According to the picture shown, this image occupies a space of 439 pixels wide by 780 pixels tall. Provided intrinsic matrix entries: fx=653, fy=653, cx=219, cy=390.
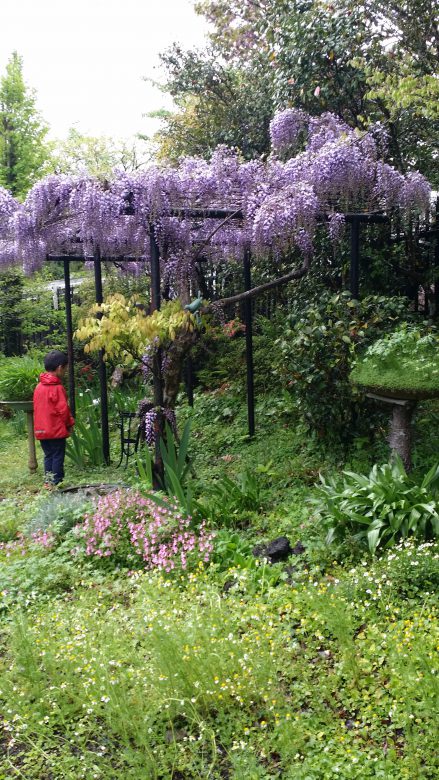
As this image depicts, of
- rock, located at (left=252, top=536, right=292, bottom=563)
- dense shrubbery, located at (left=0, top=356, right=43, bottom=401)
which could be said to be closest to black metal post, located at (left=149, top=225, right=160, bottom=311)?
rock, located at (left=252, top=536, right=292, bottom=563)

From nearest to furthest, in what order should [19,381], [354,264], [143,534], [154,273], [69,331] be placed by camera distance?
[143,534] → [154,273] → [354,264] → [69,331] → [19,381]

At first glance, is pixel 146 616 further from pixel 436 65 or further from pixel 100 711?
pixel 436 65

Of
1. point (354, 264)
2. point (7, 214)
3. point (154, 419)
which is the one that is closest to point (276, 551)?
point (154, 419)

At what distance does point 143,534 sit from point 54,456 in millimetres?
2160

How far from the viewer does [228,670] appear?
8.23ft

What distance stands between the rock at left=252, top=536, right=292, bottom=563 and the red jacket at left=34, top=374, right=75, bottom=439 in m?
2.56

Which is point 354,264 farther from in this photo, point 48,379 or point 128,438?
point 48,379

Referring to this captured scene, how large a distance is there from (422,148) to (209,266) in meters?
3.45

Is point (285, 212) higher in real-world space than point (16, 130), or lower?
lower

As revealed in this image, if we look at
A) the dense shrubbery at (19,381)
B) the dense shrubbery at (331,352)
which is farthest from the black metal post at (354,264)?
the dense shrubbery at (19,381)

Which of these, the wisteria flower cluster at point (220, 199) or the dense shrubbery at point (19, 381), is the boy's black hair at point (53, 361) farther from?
the dense shrubbery at point (19, 381)

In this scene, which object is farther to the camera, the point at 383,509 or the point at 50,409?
the point at 50,409

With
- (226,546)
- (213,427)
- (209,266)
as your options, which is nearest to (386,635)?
(226,546)

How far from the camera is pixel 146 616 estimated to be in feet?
9.21
